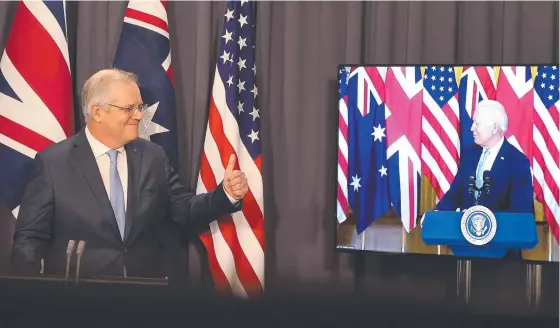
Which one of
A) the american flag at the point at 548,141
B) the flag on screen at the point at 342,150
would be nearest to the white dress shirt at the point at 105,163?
the flag on screen at the point at 342,150

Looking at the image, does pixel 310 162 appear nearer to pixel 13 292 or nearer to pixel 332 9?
pixel 332 9

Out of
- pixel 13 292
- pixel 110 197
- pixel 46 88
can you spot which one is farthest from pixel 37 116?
pixel 13 292

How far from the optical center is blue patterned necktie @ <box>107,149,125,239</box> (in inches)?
135

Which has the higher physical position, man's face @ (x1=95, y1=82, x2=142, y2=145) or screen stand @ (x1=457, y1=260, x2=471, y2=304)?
man's face @ (x1=95, y1=82, x2=142, y2=145)

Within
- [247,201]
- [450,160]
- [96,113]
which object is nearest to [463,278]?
[450,160]

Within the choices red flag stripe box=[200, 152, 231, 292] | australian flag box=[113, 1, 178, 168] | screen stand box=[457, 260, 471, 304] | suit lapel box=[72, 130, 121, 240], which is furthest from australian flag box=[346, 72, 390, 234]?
Answer: suit lapel box=[72, 130, 121, 240]

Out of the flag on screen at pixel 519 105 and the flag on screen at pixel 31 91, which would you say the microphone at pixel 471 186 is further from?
the flag on screen at pixel 31 91

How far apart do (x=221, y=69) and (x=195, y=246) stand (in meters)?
0.93

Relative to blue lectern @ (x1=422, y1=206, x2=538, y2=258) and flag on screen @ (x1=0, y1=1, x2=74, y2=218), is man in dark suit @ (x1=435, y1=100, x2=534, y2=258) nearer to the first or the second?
blue lectern @ (x1=422, y1=206, x2=538, y2=258)

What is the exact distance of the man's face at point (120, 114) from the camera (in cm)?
340

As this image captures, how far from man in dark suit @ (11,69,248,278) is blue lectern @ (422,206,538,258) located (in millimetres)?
953

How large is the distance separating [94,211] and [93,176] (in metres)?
0.16

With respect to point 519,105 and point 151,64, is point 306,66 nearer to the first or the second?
point 151,64

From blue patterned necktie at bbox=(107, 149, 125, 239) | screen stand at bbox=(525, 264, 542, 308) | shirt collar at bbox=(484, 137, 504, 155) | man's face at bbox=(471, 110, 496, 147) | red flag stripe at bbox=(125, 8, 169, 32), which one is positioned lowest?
screen stand at bbox=(525, 264, 542, 308)
